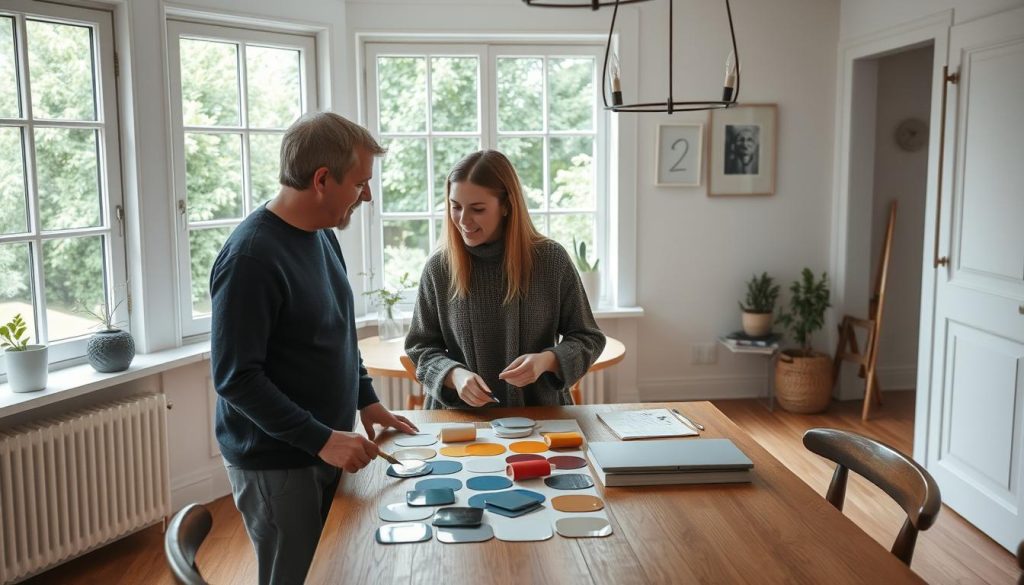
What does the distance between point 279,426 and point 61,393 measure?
1.80 m

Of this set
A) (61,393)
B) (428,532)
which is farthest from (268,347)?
(61,393)

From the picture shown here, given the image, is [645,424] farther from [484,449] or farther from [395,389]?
[395,389]

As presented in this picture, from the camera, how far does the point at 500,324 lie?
7.44ft

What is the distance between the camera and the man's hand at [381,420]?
2.07 meters

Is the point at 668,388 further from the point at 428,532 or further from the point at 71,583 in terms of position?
the point at 428,532

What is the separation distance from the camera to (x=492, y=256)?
228 centimetres

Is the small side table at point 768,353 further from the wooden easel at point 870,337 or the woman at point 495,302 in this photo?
the woman at point 495,302

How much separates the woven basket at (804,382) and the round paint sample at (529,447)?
3.40 metres

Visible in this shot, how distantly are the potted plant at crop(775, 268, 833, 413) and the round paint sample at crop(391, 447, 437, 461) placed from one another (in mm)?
3566

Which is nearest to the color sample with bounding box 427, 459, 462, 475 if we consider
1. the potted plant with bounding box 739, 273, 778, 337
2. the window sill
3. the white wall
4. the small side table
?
the window sill

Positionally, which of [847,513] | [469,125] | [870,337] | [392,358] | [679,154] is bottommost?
[847,513]

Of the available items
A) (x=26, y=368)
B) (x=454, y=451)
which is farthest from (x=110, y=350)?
(x=454, y=451)

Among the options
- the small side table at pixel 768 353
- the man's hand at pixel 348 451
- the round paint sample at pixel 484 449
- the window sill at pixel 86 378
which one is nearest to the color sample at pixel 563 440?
the round paint sample at pixel 484 449

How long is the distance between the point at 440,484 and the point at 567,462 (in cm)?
29
